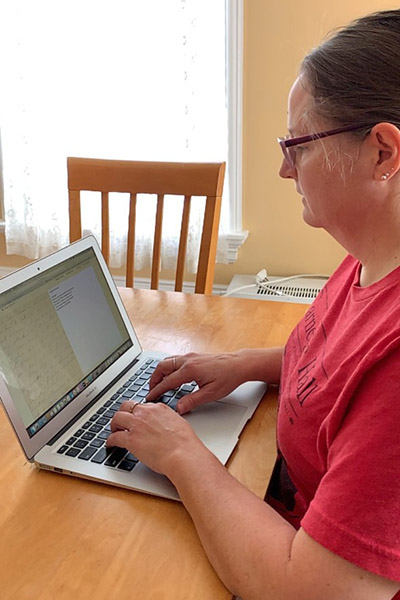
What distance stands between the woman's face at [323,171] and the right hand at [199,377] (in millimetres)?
310

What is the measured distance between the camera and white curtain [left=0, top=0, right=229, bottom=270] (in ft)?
6.79

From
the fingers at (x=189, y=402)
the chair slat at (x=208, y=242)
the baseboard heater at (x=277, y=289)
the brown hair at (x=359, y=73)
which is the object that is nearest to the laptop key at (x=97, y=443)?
the fingers at (x=189, y=402)

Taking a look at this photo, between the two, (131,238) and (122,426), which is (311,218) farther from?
(131,238)

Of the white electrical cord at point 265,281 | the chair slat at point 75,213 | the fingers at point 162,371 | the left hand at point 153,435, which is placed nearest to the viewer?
the left hand at point 153,435

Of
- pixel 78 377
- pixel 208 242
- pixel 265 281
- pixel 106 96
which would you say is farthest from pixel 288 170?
pixel 106 96

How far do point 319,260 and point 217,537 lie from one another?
65.8 inches

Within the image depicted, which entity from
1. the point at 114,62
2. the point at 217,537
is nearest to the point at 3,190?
the point at 114,62

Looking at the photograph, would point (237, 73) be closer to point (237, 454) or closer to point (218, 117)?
point (218, 117)

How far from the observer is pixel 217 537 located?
2.18ft

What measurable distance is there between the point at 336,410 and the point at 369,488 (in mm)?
98

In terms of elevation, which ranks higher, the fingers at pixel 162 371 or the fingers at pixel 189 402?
the fingers at pixel 162 371

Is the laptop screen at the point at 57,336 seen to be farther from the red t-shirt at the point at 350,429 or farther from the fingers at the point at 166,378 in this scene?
the red t-shirt at the point at 350,429

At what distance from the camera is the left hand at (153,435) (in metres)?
0.77

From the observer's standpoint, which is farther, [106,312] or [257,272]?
[257,272]
